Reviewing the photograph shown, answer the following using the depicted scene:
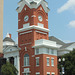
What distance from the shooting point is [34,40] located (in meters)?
46.7

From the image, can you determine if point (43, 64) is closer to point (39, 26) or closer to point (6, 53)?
point (39, 26)

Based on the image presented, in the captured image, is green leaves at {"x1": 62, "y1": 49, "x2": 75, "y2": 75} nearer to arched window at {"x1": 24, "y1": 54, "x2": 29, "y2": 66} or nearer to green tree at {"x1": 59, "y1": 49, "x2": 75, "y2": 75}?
green tree at {"x1": 59, "y1": 49, "x2": 75, "y2": 75}

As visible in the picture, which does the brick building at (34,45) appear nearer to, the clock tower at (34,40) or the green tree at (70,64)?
the clock tower at (34,40)

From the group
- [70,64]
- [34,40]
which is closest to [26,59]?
[34,40]

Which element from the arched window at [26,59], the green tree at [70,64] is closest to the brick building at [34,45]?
the arched window at [26,59]

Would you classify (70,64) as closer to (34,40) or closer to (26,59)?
(34,40)

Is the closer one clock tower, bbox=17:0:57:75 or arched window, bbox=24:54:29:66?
clock tower, bbox=17:0:57:75

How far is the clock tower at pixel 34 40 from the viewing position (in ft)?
148

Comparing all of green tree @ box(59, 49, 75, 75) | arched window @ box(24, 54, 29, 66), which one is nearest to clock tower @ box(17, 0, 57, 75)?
arched window @ box(24, 54, 29, 66)

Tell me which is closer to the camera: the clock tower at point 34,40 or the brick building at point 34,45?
the clock tower at point 34,40

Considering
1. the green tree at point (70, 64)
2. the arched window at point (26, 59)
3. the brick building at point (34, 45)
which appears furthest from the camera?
the arched window at point (26, 59)

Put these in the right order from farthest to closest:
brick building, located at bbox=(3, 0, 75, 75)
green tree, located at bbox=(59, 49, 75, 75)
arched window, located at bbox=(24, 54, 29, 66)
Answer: arched window, located at bbox=(24, 54, 29, 66) → brick building, located at bbox=(3, 0, 75, 75) → green tree, located at bbox=(59, 49, 75, 75)

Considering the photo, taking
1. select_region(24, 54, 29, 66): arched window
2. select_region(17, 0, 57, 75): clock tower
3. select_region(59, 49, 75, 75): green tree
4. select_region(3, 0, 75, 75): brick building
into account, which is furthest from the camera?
select_region(24, 54, 29, 66): arched window

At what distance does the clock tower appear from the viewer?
45.0 metres
